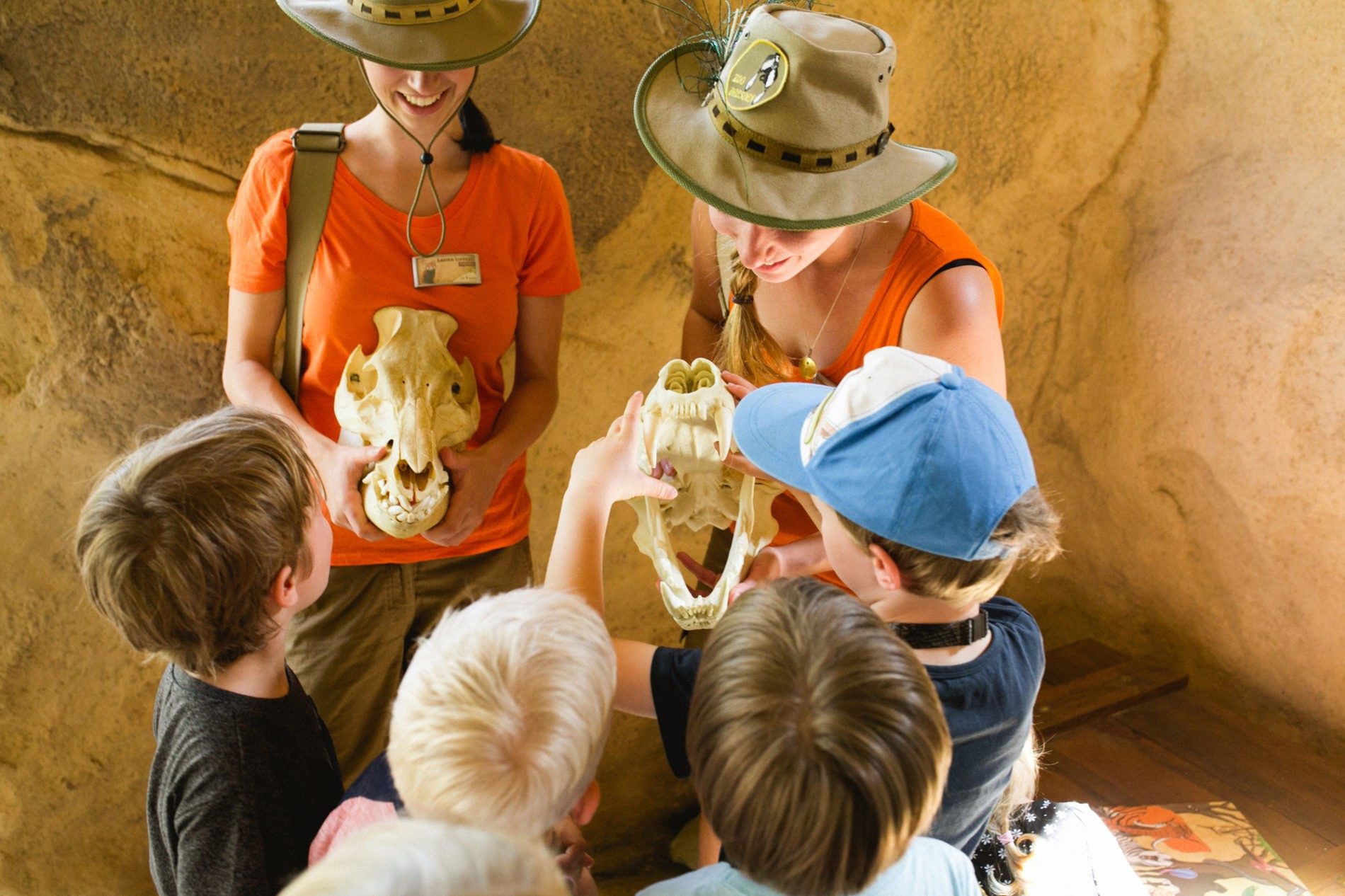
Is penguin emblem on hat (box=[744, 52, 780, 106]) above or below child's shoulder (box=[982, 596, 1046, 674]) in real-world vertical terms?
above

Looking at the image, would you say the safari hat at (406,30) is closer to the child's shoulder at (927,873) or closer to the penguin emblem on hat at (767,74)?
the penguin emblem on hat at (767,74)

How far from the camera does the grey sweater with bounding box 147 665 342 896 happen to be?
1381mm

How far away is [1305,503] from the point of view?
303cm

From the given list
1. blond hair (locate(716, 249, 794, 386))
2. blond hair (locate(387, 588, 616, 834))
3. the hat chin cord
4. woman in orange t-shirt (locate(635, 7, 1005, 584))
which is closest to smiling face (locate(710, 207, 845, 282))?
woman in orange t-shirt (locate(635, 7, 1005, 584))

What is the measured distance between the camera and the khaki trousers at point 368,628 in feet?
7.07

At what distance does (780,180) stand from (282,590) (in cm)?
102

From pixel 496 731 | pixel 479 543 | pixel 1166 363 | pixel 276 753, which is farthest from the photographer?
pixel 1166 363

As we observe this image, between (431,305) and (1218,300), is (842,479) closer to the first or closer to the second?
(431,305)

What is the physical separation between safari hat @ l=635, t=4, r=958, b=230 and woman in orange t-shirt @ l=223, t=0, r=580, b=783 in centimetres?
54

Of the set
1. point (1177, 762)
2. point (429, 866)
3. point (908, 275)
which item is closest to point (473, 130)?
point (908, 275)

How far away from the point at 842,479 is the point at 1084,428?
2804 mm

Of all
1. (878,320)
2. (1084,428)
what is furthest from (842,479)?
(1084,428)

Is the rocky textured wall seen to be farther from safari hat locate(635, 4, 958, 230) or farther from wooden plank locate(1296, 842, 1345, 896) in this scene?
safari hat locate(635, 4, 958, 230)

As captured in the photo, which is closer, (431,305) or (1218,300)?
(431,305)
